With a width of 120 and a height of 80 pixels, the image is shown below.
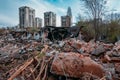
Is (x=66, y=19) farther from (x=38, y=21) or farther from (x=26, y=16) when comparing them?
(x=38, y=21)

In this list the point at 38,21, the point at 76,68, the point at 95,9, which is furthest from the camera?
the point at 38,21

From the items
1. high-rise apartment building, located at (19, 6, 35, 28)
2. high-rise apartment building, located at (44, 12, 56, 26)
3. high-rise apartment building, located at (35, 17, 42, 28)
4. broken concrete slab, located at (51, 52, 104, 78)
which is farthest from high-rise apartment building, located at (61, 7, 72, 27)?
broken concrete slab, located at (51, 52, 104, 78)

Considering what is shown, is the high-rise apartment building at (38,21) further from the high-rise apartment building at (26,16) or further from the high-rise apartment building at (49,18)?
the high-rise apartment building at (49,18)

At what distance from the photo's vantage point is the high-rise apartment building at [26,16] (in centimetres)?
2009

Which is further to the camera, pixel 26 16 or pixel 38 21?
pixel 38 21

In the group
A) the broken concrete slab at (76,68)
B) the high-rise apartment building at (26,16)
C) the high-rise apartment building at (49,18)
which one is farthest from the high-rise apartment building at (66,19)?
the broken concrete slab at (76,68)

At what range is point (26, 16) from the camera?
20.4 metres

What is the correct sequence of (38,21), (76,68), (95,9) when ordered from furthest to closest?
1. (38,21)
2. (95,9)
3. (76,68)

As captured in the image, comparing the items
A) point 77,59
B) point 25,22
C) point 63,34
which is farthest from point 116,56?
point 25,22

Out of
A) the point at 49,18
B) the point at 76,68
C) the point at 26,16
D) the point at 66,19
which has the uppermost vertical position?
the point at 26,16

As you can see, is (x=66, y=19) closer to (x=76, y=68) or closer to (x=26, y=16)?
(x=26, y=16)

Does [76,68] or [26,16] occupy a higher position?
[26,16]

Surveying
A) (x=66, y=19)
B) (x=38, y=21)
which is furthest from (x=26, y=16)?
(x=66, y=19)

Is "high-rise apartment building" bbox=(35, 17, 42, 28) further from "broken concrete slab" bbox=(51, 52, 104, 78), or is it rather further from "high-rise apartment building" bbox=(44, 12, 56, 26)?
"broken concrete slab" bbox=(51, 52, 104, 78)
